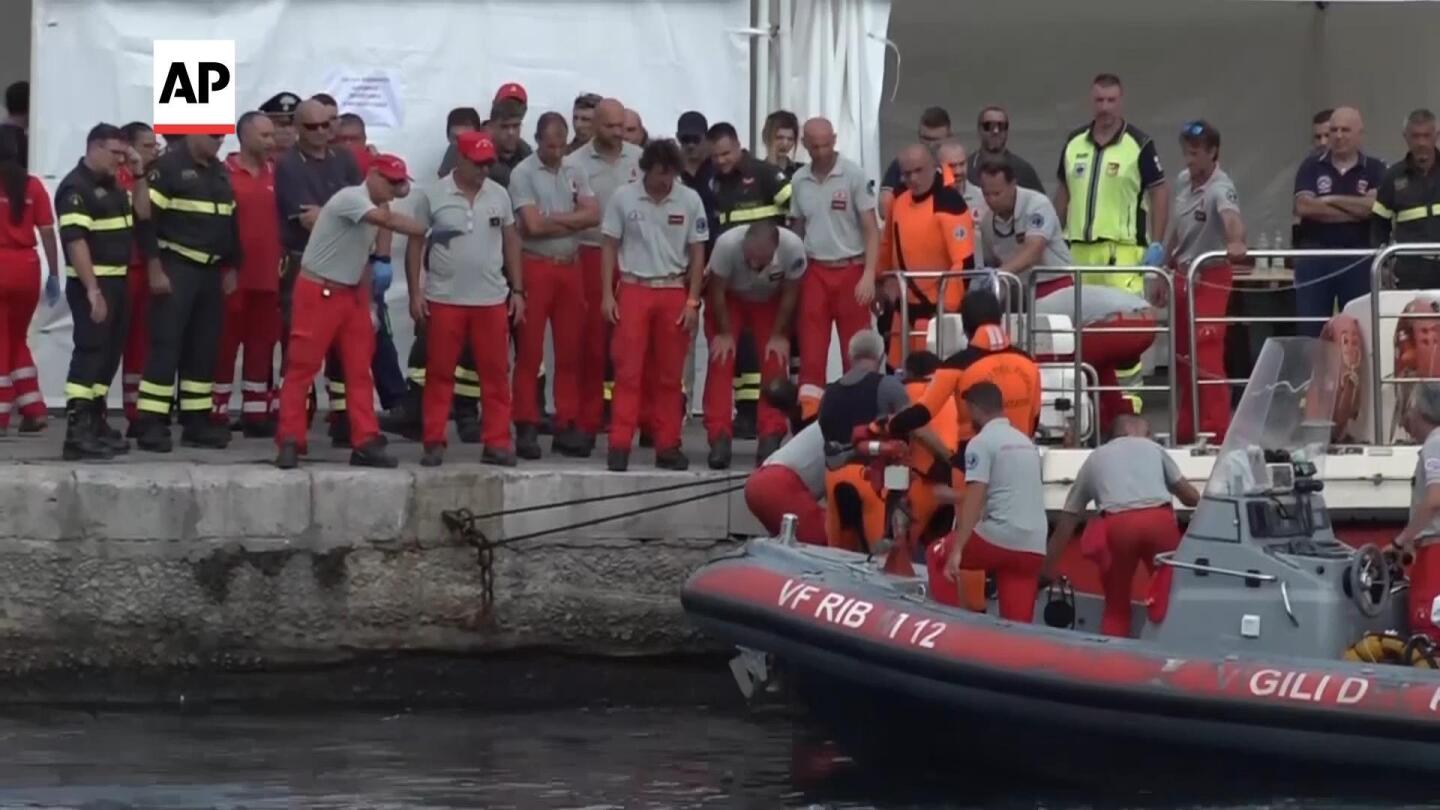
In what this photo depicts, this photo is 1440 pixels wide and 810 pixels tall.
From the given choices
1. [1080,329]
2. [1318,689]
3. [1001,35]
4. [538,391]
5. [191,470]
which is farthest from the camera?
[1001,35]

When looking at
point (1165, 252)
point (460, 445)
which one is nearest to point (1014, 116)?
point (1165, 252)

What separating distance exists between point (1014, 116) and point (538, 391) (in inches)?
150

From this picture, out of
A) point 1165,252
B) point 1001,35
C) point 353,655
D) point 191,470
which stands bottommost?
point 353,655

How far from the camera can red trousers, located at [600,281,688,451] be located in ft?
38.7

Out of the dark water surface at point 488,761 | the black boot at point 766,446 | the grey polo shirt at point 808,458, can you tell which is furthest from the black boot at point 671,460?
the dark water surface at point 488,761

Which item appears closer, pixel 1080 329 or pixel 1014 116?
pixel 1080 329

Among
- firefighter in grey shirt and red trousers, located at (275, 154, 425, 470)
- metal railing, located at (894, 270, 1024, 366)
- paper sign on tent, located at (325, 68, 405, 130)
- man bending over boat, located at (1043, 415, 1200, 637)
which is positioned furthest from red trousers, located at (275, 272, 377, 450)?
man bending over boat, located at (1043, 415, 1200, 637)

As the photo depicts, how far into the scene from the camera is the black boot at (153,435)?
1187 cm

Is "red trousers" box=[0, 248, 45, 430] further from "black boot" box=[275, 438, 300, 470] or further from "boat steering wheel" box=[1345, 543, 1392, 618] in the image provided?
"boat steering wheel" box=[1345, 543, 1392, 618]

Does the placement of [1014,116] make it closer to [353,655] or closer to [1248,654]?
[353,655]

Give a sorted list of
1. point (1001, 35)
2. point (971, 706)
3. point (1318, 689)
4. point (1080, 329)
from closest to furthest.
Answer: point (1318, 689) < point (971, 706) < point (1080, 329) < point (1001, 35)

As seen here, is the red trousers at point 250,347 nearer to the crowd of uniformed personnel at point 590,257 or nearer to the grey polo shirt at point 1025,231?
the crowd of uniformed personnel at point 590,257

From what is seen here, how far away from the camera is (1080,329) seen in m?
10.5

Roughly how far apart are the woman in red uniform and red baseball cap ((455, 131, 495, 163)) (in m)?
1.93
